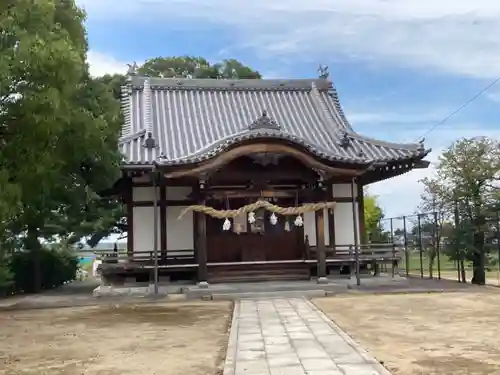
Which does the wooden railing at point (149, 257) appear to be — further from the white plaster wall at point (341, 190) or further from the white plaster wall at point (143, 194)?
the white plaster wall at point (341, 190)

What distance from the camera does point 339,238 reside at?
53.2 feet

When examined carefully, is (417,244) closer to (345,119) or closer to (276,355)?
(345,119)

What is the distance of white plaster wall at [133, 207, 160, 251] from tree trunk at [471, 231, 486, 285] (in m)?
8.82

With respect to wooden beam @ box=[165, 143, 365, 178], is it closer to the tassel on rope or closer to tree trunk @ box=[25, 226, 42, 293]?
the tassel on rope

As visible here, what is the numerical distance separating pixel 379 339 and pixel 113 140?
884cm

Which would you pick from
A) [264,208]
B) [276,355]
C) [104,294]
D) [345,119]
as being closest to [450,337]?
[276,355]

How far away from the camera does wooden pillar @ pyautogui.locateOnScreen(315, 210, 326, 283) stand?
14531mm

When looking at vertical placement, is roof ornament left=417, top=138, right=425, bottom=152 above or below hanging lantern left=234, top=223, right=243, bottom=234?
above

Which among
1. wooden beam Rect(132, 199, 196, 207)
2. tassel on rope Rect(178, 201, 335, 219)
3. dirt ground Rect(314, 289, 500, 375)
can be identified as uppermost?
wooden beam Rect(132, 199, 196, 207)

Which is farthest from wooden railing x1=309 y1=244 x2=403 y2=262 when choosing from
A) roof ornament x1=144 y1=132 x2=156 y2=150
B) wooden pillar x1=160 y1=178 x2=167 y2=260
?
roof ornament x1=144 y1=132 x2=156 y2=150

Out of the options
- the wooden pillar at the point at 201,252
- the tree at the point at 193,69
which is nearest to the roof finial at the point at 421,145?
the wooden pillar at the point at 201,252

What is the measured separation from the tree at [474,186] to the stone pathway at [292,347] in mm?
7243

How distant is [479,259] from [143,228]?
9341mm

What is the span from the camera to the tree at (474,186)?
15.2 m
